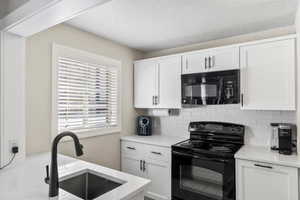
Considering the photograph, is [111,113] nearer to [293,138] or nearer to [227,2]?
[227,2]

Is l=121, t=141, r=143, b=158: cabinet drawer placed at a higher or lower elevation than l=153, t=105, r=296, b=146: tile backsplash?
lower

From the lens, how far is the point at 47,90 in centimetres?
204

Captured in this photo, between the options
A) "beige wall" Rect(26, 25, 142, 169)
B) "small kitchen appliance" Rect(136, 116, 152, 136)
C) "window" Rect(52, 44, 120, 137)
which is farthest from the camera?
"small kitchen appliance" Rect(136, 116, 152, 136)

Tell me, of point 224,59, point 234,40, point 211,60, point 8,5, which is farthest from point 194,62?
point 8,5

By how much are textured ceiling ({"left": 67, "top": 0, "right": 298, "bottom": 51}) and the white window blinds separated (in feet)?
1.69

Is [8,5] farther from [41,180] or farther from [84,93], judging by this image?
[41,180]

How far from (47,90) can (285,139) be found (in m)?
2.68

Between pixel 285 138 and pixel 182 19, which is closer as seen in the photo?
pixel 285 138

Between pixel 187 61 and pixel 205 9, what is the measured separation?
87cm

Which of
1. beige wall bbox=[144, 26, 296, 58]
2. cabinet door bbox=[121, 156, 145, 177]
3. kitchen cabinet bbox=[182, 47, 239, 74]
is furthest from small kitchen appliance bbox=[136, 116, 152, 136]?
beige wall bbox=[144, 26, 296, 58]

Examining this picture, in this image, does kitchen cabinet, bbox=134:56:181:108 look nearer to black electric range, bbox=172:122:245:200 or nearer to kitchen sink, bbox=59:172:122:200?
black electric range, bbox=172:122:245:200

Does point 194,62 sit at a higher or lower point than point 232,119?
higher

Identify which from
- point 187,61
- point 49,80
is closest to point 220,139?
point 187,61

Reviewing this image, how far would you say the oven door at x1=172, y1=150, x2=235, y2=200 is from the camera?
2012mm
